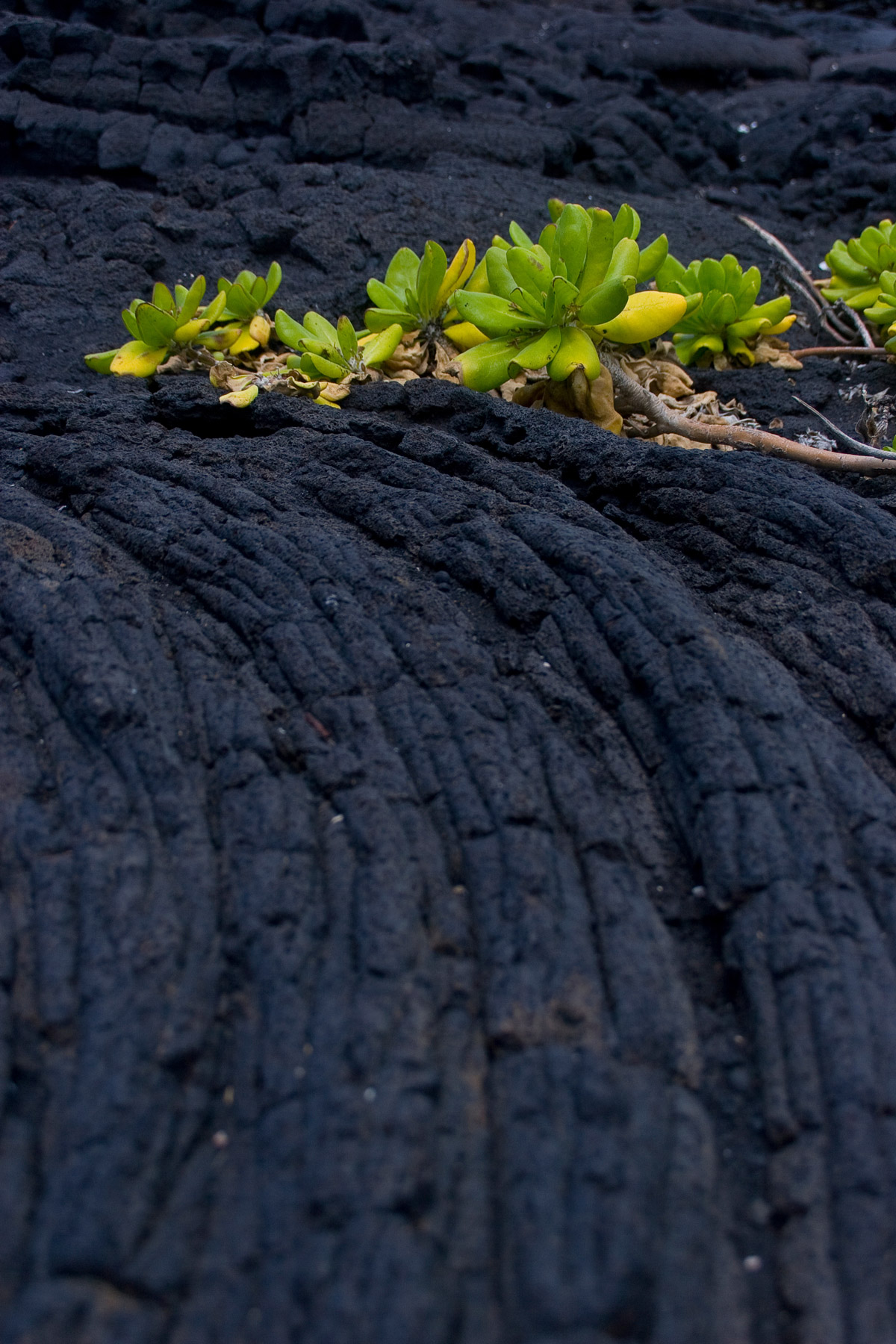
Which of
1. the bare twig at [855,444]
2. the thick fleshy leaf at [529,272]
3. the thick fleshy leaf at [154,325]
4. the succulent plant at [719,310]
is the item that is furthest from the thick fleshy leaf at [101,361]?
the bare twig at [855,444]

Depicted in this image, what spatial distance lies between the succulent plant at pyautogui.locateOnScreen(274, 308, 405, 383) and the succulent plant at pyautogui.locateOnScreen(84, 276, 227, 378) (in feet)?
0.80

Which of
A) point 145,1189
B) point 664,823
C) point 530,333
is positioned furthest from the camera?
point 530,333

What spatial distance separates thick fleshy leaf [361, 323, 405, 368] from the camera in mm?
2428

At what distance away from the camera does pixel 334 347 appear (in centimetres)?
247

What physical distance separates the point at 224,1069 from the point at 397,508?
45.5 inches

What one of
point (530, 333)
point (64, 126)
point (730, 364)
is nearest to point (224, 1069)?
point (530, 333)

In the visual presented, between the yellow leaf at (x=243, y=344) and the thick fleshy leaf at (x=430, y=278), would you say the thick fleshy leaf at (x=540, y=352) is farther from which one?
the yellow leaf at (x=243, y=344)

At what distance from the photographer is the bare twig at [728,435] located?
2.12 meters

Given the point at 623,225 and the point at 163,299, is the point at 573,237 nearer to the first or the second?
the point at 623,225

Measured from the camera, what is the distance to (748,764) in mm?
1372

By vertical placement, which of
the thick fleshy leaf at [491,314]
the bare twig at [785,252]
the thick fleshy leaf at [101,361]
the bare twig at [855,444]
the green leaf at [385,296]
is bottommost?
the thick fleshy leaf at [101,361]


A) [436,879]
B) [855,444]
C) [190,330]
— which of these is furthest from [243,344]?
[436,879]

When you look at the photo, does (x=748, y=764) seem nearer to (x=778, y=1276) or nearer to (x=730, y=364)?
(x=778, y=1276)

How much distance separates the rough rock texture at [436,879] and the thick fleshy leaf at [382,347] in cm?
17
